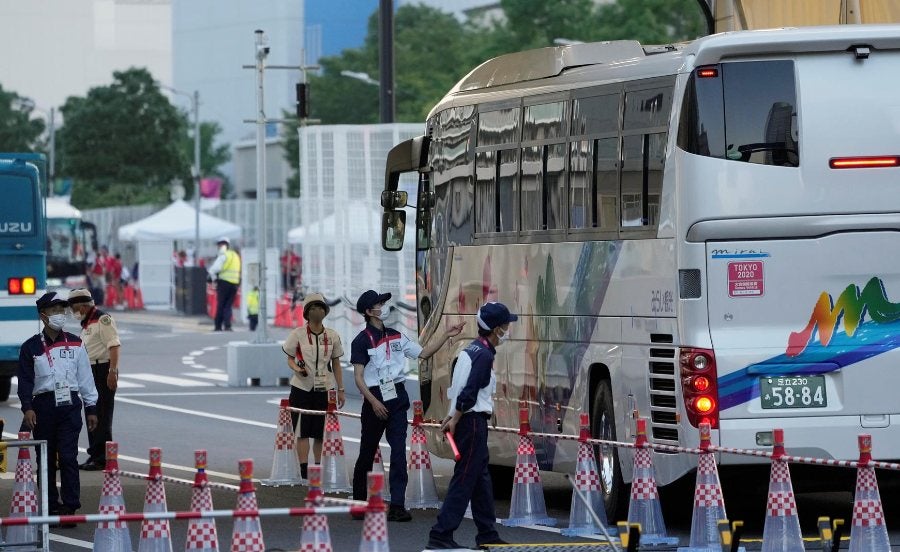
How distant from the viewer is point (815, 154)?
13336 millimetres

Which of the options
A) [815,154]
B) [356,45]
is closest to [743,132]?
[815,154]

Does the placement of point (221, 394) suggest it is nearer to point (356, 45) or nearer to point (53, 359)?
point (53, 359)

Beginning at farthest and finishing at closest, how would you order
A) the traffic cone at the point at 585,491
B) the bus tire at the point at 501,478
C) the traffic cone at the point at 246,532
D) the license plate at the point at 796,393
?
1. the bus tire at the point at 501,478
2. the traffic cone at the point at 585,491
3. the license plate at the point at 796,393
4. the traffic cone at the point at 246,532

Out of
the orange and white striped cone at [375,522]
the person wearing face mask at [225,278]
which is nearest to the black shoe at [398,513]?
the orange and white striped cone at [375,522]

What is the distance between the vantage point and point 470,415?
12.7 m

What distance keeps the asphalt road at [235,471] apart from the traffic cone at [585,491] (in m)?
0.18

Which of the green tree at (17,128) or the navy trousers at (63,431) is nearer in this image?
the navy trousers at (63,431)

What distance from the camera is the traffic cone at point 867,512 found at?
12.0 meters

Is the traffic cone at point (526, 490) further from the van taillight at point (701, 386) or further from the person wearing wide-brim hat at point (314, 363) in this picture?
the person wearing wide-brim hat at point (314, 363)

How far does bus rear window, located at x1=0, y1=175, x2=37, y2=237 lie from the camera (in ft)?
82.9

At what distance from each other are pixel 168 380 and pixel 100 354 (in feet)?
45.5

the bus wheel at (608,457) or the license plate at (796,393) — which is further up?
the license plate at (796,393)

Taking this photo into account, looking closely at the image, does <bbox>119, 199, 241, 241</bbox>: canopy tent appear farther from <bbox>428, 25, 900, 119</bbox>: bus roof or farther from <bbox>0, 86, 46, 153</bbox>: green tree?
<bbox>428, 25, 900, 119</bbox>: bus roof

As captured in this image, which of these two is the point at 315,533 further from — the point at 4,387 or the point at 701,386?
the point at 4,387
